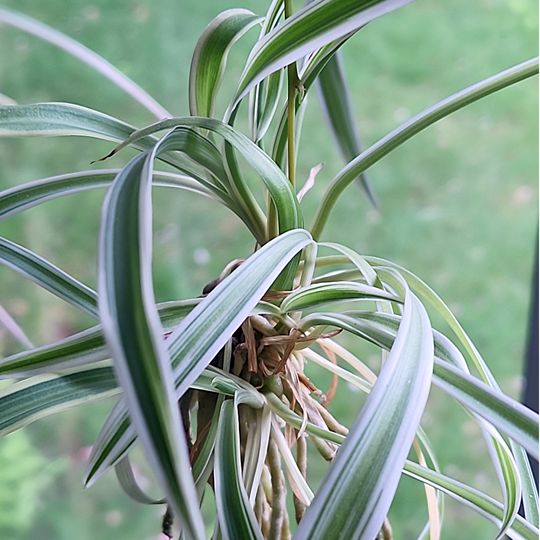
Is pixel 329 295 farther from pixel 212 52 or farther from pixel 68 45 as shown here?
pixel 68 45

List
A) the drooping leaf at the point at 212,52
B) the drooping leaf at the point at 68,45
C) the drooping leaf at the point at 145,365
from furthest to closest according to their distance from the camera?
the drooping leaf at the point at 68,45 → the drooping leaf at the point at 212,52 → the drooping leaf at the point at 145,365

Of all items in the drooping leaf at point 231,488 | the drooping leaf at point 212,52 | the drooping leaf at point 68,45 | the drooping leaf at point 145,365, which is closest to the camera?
the drooping leaf at point 145,365

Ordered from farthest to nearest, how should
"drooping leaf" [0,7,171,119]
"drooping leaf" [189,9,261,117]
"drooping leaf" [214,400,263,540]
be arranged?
"drooping leaf" [0,7,171,119] → "drooping leaf" [189,9,261,117] → "drooping leaf" [214,400,263,540]

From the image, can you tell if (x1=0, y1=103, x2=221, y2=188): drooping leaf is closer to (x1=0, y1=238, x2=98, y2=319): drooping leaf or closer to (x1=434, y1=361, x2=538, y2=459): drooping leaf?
(x1=0, y1=238, x2=98, y2=319): drooping leaf

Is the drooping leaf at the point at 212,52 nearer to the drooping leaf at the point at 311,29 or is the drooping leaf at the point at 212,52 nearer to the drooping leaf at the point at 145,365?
the drooping leaf at the point at 311,29

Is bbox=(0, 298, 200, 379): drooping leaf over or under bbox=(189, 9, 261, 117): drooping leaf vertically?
under

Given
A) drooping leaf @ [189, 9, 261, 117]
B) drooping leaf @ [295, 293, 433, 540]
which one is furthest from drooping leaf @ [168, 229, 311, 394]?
drooping leaf @ [189, 9, 261, 117]

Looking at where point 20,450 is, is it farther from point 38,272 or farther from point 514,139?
point 514,139

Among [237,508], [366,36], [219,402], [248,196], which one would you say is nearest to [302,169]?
[366,36]

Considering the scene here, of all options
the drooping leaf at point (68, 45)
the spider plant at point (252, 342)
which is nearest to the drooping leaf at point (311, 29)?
the spider plant at point (252, 342)
